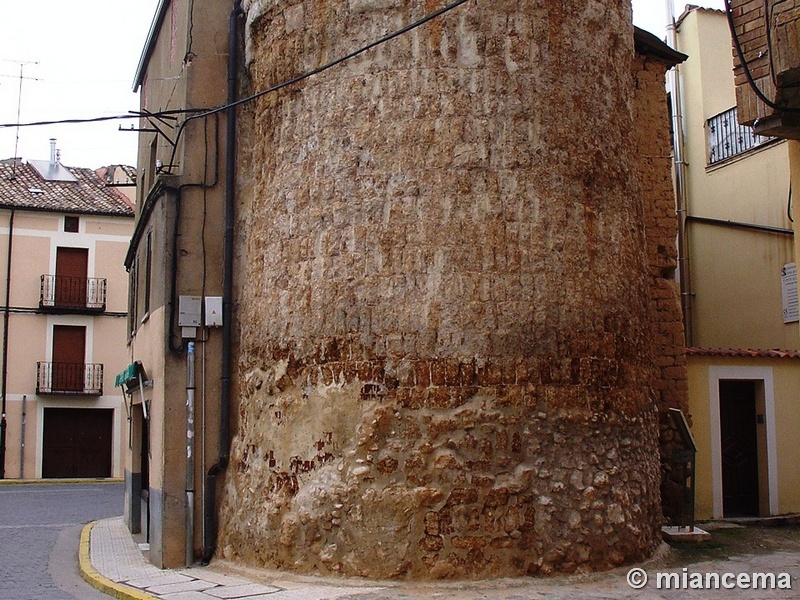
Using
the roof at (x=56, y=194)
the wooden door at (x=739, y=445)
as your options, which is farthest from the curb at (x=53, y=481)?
the wooden door at (x=739, y=445)

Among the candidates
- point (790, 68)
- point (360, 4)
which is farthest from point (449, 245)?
point (790, 68)

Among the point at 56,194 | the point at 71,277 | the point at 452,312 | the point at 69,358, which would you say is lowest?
the point at 69,358

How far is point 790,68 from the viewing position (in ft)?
23.7

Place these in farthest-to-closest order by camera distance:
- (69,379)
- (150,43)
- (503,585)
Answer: (69,379), (150,43), (503,585)

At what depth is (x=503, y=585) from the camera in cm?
848

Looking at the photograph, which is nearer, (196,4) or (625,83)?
(625,83)

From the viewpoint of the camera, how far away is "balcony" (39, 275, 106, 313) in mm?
28828

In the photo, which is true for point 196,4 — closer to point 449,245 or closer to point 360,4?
point 360,4

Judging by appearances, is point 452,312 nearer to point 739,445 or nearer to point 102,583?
point 102,583

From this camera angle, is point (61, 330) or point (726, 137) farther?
point (61, 330)

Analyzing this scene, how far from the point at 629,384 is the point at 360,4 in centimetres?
465

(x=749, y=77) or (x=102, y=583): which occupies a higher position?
(x=749, y=77)

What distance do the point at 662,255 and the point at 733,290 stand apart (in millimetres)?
4954

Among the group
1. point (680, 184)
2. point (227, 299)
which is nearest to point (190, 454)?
point (227, 299)
